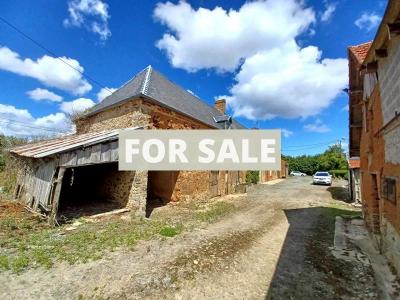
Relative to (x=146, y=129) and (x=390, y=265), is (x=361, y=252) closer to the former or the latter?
(x=390, y=265)

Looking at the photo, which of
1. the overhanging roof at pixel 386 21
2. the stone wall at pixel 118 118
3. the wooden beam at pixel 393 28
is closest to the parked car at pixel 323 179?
the stone wall at pixel 118 118

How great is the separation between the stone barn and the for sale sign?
1.62 ft

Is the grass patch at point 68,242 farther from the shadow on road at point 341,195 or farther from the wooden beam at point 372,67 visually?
the shadow on road at point 341,195

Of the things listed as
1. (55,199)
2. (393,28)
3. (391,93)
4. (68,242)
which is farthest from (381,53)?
(55,199)

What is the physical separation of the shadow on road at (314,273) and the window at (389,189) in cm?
167

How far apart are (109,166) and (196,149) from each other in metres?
4.54

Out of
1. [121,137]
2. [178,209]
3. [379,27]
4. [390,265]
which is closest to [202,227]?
[178,209]

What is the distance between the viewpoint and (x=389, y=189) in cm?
552

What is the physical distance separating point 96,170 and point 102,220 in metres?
5.00

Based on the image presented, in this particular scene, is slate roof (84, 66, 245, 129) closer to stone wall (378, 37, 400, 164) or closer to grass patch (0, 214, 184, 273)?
grass patch (0, 214, 184, 273)

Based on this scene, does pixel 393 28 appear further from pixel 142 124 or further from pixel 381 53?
pixel 142 124

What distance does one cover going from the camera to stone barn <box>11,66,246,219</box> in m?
8.14

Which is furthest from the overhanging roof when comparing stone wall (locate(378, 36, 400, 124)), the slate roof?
the slate roof

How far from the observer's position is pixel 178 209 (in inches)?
470
